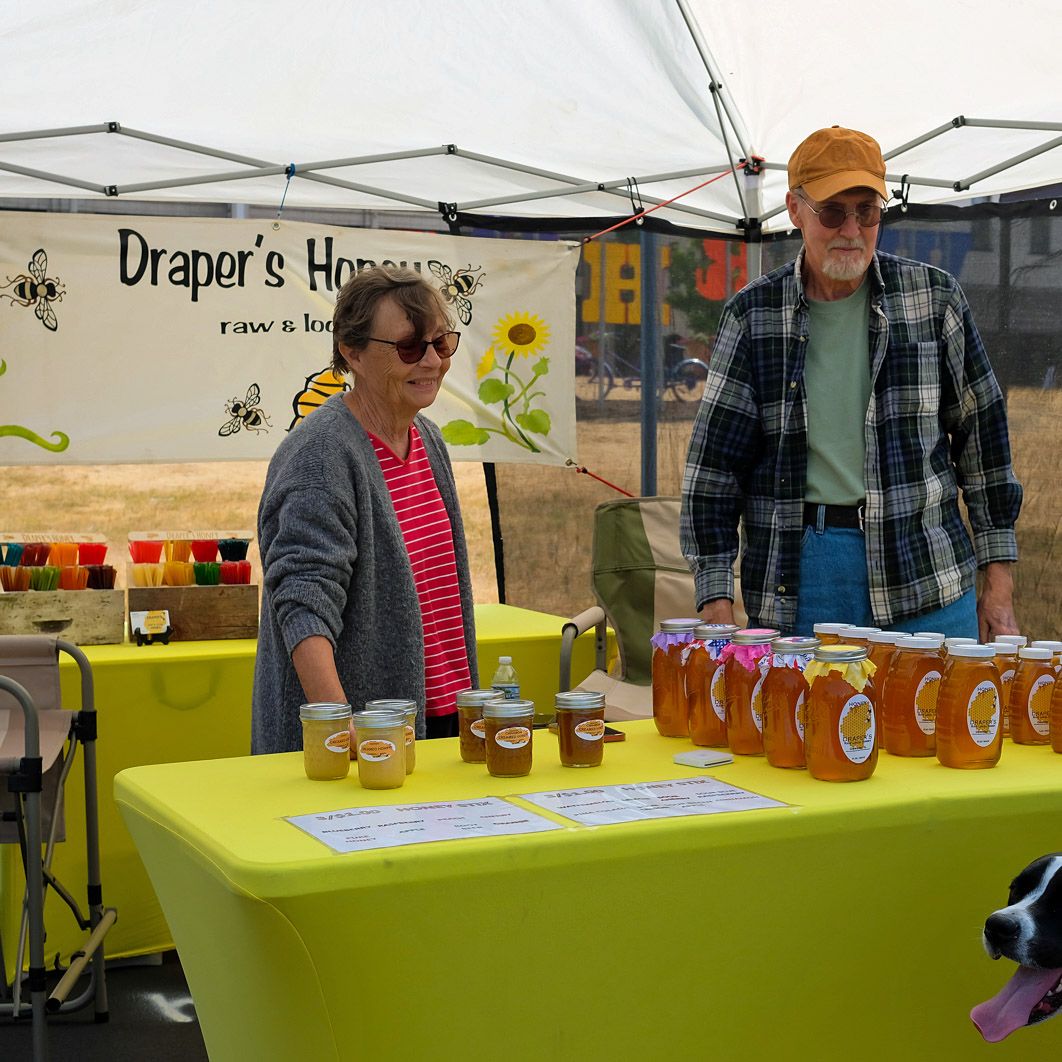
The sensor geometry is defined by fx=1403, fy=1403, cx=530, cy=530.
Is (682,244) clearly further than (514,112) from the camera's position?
Yes

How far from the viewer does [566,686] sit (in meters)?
3.78

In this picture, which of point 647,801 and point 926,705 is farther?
point 926,705

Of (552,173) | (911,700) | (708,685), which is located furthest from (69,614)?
(911,700)

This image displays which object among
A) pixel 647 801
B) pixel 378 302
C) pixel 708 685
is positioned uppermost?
pixel 378 302

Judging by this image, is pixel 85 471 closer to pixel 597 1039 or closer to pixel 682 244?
pixel 682 244

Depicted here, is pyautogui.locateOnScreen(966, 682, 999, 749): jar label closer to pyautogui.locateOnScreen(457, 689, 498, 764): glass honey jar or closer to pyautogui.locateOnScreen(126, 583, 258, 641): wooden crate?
pyautogui.locateOnScreen(457, 689, 498, 764): glass honey jar

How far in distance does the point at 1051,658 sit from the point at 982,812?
0.35m

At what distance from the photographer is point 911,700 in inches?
77.9

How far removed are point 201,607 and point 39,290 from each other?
1223 mm

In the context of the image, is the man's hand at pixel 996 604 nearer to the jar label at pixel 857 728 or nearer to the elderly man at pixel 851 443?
the elderly man at pixel 851 443

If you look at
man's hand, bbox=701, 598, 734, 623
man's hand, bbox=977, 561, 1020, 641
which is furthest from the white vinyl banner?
man's hand, bbox=977, 561, 1020, 641

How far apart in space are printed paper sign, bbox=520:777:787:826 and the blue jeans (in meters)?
0.71

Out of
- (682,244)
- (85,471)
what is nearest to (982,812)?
(682,244)

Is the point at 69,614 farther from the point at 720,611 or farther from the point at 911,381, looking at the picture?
the point at 911,381
